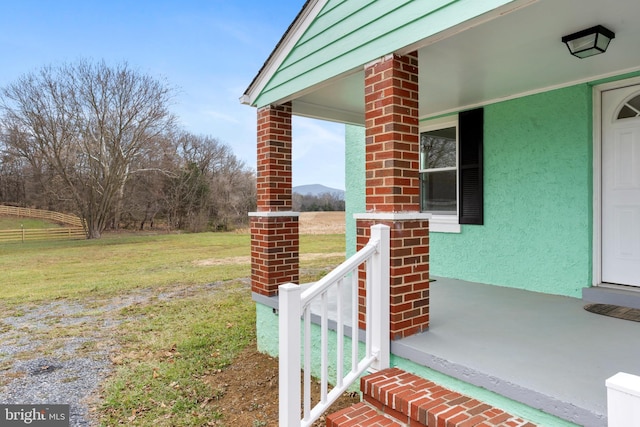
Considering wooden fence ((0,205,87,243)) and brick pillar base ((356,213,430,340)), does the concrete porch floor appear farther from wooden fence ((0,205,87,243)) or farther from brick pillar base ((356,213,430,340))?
wooden fence ((0,205,87,243))

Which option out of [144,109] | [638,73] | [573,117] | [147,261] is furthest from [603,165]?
[144,109]

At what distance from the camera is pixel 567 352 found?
2.38m

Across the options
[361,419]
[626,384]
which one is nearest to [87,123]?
[361,419]

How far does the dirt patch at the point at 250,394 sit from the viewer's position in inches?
120

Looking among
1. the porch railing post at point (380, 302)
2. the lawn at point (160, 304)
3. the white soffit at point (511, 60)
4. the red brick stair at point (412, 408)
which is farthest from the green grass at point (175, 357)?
the white soffit at point (511, 60)

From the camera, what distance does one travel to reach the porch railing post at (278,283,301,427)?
2.09 m

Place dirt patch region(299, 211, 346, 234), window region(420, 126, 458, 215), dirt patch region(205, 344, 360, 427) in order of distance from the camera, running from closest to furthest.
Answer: dirt patch region(205, 344, 360, 427)
window region(420, 126, 458, 215)
dirt patch region(299, 211, 346, 234)

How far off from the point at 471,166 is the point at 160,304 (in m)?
5.61

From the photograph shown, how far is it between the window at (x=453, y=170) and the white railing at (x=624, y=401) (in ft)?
12.2

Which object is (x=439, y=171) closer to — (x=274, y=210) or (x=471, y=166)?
(x=471, y=166)

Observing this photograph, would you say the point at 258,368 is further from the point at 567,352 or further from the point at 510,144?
the point at 510,144

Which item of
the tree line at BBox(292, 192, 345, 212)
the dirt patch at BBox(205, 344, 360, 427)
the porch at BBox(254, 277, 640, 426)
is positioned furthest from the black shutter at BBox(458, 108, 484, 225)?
the tree line at BBox(292, 192, 345, 212)

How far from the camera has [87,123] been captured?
1739 centimetres

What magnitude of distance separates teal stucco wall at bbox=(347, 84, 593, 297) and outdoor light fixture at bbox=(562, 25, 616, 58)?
42.5 inches
